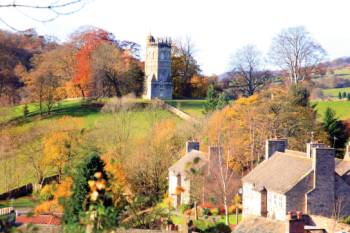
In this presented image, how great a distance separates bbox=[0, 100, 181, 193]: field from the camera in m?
52.2

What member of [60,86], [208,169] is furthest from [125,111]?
[208,169]

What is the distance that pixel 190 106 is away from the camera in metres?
70.6

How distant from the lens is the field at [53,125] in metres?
52.2

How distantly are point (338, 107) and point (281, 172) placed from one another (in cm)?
3367

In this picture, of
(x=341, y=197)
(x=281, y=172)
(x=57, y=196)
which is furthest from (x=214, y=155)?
(x=57, y=196)

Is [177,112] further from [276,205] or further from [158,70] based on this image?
[276,205]

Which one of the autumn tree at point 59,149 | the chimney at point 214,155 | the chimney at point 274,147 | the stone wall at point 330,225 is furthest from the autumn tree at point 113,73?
the stone wall at point 330,225

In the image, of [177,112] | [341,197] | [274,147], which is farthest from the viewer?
[177,112]

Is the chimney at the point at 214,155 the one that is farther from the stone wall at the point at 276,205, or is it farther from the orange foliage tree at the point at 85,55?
the orange foliage tree at the point at 85,55

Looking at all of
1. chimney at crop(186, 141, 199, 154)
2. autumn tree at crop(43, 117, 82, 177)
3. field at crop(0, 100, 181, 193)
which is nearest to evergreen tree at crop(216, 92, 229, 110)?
field at crop(0, 100, 181, 193)

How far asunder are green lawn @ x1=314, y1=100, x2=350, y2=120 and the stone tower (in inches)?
713

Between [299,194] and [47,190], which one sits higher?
[47,190]

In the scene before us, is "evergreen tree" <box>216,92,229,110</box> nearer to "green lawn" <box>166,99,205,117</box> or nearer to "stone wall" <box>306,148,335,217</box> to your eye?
"green lawn" <box>166,99,205,117</box>

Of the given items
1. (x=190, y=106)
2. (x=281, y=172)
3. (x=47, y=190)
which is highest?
(x=190, y=106)
